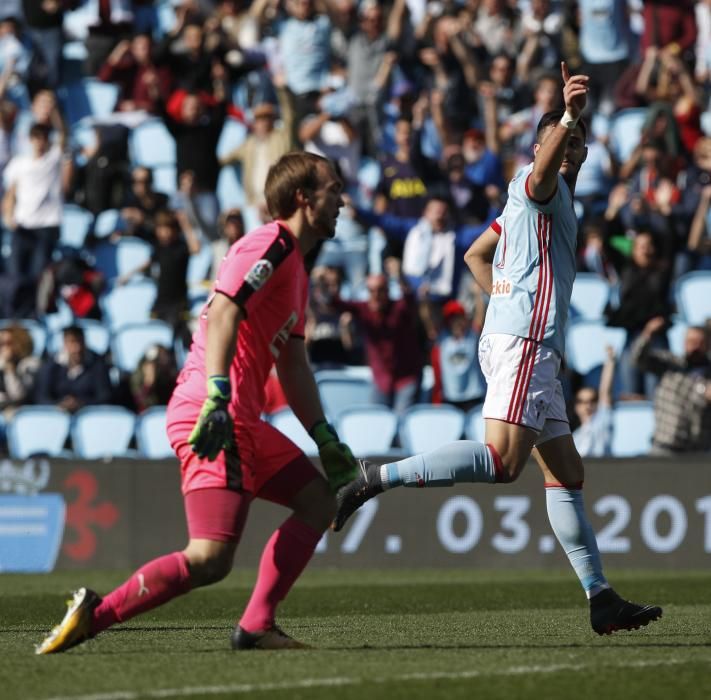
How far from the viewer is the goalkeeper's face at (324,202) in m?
6.26

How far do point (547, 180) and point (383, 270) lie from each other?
32.6 ft

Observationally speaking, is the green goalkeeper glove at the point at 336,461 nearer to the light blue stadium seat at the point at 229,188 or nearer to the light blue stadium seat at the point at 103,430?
the light blue stadium seat at the point at 103,430

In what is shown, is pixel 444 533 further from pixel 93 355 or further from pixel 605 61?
pixel 605 61

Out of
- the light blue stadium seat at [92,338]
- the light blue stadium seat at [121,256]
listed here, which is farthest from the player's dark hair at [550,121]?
the light blue stadium seat at [121,256]

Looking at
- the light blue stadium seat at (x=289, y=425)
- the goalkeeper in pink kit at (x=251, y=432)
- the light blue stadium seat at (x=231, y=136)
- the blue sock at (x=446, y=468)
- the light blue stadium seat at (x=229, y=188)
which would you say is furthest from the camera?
the light blue stadium seat at (x=231, y=136)

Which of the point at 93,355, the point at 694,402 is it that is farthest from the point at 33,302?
the point at 694,402

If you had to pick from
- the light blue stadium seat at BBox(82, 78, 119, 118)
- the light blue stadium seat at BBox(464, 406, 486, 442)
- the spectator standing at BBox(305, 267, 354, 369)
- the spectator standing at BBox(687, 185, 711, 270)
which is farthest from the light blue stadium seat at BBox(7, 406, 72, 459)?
the spectator standing at BBox(687, 185, 711, 270)

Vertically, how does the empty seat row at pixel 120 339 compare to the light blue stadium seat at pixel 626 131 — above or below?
below

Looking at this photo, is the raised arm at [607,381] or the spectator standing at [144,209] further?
the spectator standing at [144,209]

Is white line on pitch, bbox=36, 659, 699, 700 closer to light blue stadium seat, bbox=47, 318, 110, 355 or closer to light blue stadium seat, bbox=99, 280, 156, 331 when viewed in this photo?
light blue stadium seat, bbox=47, 318, 110, 355

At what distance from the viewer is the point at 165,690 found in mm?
5254

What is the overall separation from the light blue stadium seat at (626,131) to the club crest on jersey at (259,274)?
12.4m

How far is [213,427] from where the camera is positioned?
18.7 ft

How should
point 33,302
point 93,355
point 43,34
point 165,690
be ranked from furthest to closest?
1. point 43,34
2. point 33,302
3. point 93,355
4. point 165,690
